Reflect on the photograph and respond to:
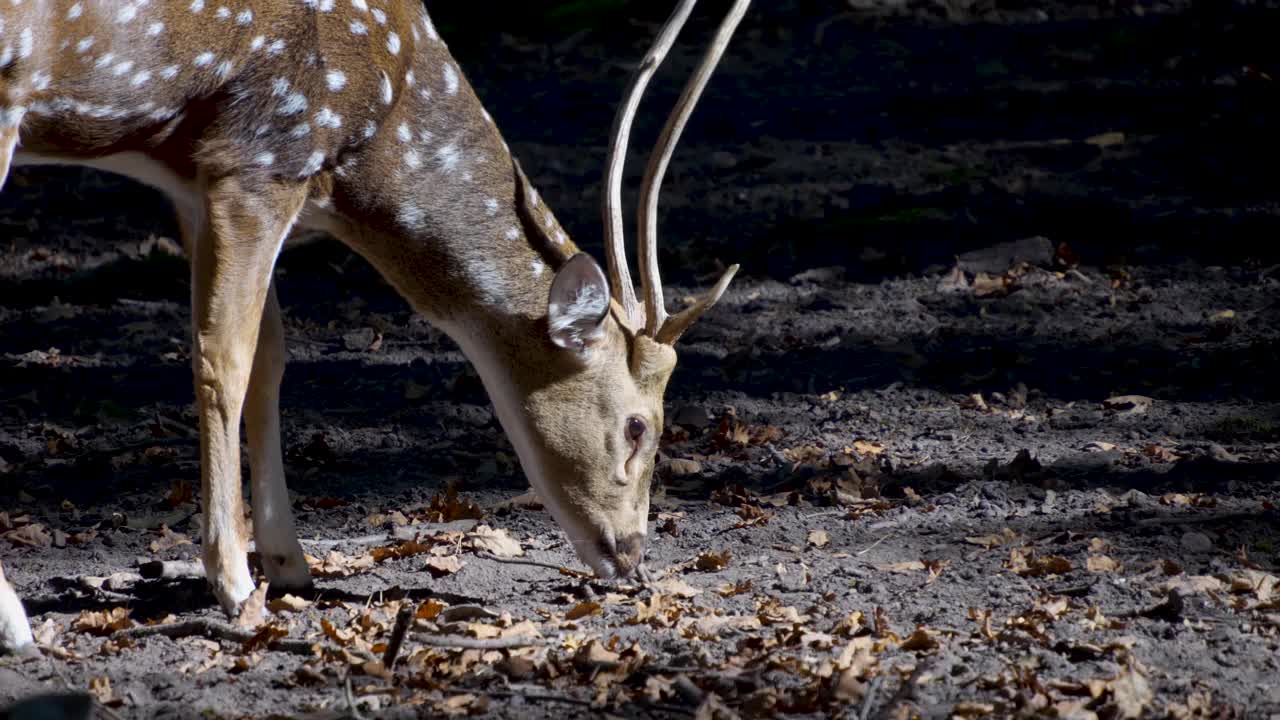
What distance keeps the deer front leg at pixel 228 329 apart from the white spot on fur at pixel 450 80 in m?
0.63

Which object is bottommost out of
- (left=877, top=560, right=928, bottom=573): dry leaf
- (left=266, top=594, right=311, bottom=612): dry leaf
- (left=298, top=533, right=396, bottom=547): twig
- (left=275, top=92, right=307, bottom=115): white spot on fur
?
(left=877, top=560, right=928, bottom=573): dry leaf

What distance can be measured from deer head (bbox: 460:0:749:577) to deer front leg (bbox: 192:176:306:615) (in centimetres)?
83

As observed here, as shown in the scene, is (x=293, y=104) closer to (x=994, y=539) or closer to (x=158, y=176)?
(x=158, y=176)

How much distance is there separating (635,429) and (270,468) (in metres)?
1.18

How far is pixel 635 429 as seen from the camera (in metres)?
4.93

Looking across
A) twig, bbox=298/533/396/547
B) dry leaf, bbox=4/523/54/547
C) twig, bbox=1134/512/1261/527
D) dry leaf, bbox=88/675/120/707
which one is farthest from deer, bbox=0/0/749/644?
twig, bbox=1134/512/1261/527

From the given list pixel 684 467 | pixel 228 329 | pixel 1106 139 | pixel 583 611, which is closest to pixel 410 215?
pixel 228 329

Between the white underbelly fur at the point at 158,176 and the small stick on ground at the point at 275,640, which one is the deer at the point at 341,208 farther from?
the small stick on ground at the point at 275,640

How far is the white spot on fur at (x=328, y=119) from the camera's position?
441 centimetres

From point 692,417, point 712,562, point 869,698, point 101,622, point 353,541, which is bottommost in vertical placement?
point 692,417

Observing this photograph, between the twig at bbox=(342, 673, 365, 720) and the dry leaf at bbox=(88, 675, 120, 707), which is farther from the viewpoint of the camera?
the dry leaf at bbox=(88, 675, 120, 707)

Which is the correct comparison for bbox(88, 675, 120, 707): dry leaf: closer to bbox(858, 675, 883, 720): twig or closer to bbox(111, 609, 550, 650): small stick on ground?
bbox(111, 609, 550, 650): small stick on ground

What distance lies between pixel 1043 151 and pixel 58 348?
593 cm

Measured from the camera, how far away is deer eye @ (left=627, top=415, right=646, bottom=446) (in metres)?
4.91
